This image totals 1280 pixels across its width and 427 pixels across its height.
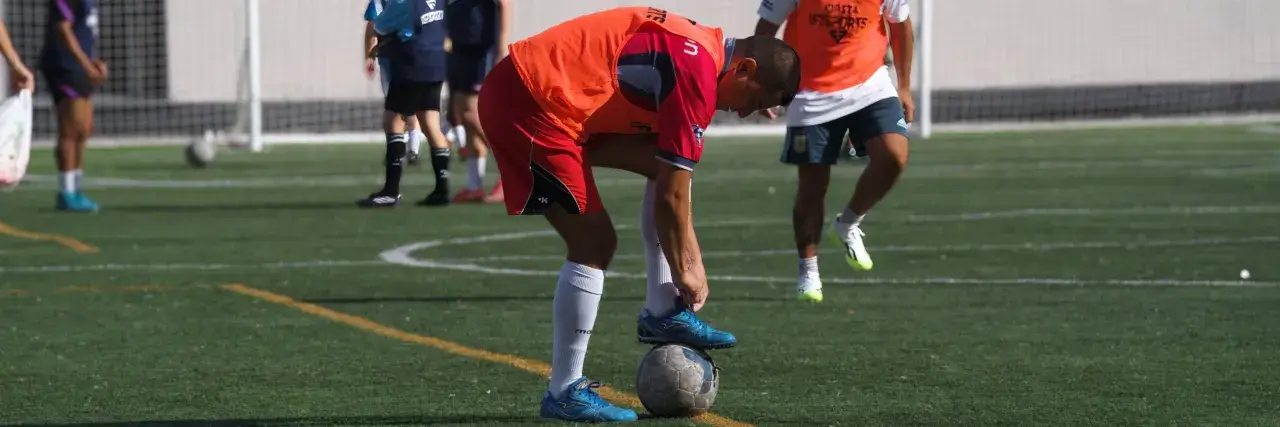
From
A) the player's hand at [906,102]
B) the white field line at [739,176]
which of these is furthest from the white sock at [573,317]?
the white field line at [739,176]

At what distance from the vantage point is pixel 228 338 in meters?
9.53

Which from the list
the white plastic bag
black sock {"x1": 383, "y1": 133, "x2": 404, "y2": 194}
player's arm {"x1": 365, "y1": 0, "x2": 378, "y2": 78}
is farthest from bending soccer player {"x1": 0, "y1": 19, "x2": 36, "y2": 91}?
black sock {"x1": 383, "y1": 133, "x2": 404, "y2": 194}

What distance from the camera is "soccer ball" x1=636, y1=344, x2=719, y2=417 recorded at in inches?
278

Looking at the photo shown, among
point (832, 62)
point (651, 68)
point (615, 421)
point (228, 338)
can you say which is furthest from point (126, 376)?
point (832, 62)

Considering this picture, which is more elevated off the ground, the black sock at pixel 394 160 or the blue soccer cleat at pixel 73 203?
the black sock at pixel 394 160

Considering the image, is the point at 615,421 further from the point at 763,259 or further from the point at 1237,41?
the point at 1237,41

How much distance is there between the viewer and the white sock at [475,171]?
58.2ft

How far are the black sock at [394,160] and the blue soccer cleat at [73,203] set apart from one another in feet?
33.0

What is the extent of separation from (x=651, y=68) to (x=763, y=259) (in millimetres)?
6376

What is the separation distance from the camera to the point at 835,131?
1097 cm

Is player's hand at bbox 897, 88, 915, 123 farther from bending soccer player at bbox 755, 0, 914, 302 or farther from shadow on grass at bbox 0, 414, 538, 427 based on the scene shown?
shadow on grass at bbox 0, 414, 538, 427

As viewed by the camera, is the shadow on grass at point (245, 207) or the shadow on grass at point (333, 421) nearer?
the shadow on grass at point (333, 421)

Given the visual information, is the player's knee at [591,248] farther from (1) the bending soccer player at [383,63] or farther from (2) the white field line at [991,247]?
(2) the white field line at [991,247]

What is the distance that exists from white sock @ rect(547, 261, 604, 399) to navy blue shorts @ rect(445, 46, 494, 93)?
9421mm
